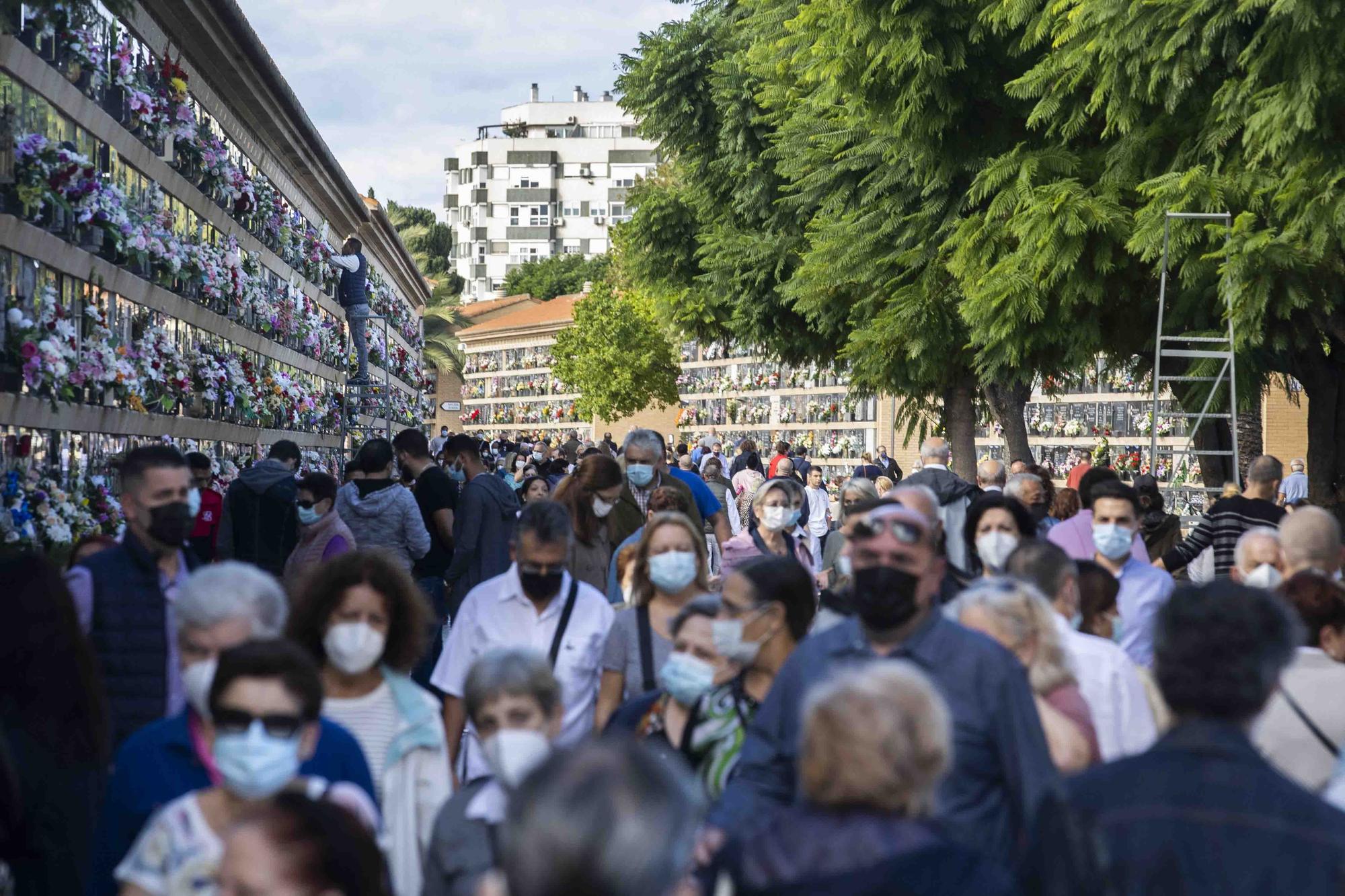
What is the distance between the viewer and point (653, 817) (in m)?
2.91

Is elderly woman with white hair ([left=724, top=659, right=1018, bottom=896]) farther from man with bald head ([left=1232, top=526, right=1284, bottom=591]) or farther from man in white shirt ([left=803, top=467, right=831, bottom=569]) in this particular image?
man in white shirt ([left=803, top=467, right=831, bottom=569])

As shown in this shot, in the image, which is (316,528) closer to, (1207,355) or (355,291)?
(1207,355)

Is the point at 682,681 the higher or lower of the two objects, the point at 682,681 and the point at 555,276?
the lower

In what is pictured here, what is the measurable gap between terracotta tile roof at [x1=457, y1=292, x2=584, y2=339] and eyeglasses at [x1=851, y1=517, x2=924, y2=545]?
333ft

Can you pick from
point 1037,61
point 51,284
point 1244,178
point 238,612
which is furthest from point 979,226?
point 238,612

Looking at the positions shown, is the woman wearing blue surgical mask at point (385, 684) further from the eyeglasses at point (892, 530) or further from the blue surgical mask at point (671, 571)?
the blue surgical mask at point (671, 571)

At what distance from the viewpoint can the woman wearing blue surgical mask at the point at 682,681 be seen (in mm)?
6082

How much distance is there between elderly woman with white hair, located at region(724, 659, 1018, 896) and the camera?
3.61 meters

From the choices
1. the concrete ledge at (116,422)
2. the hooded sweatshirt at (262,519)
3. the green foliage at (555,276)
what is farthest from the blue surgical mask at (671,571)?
the green foliage at (555,276)

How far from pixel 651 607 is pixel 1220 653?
3.93 meters

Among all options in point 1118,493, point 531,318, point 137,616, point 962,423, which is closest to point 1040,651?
point 137,616

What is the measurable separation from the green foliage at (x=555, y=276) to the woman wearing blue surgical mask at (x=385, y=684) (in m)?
122

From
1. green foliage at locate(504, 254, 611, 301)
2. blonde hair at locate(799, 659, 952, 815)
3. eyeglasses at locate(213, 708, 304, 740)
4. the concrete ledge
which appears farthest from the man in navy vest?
green foliage at locate(504, 254, 611, 301)

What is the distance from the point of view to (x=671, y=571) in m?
7.86
